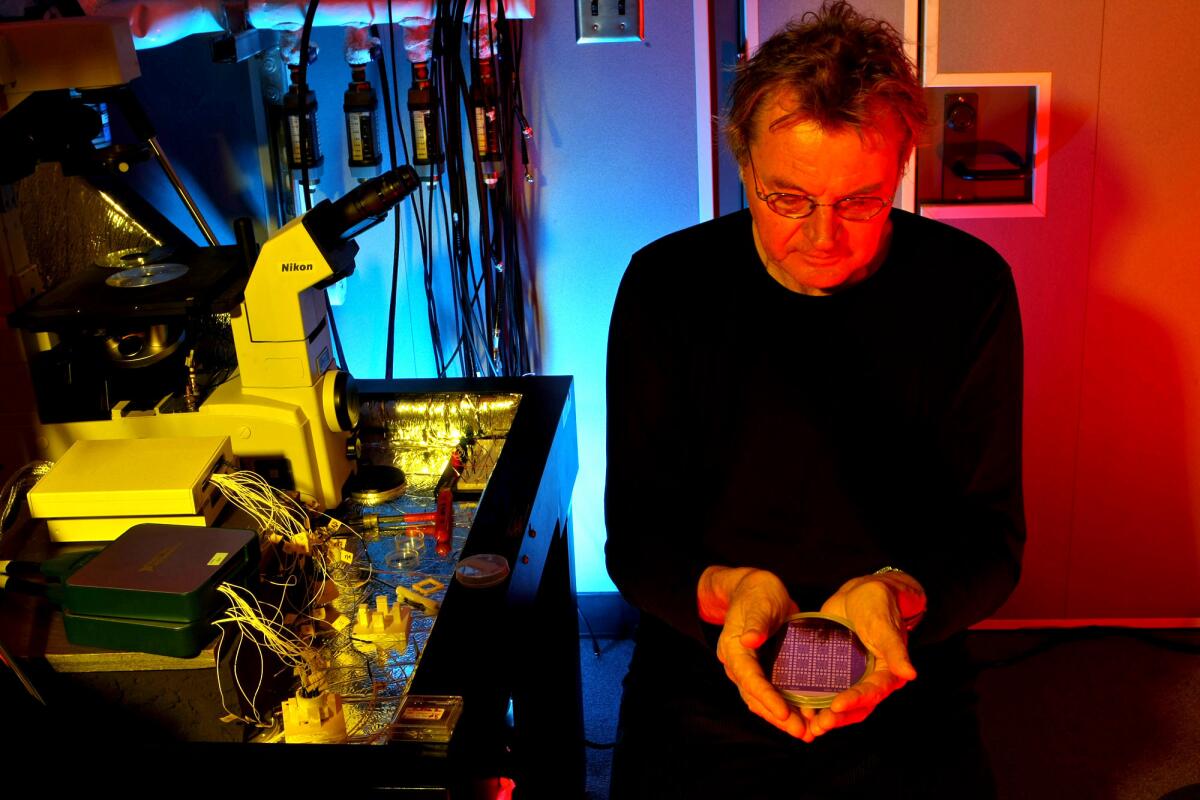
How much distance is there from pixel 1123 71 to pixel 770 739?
5.15 ft

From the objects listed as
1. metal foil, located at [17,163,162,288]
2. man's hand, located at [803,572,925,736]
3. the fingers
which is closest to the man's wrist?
man's hand, located at [803,572,925,736]

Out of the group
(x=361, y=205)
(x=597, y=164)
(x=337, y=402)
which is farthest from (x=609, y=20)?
(x=337, y=402)

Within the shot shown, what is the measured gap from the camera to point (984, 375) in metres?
1.52

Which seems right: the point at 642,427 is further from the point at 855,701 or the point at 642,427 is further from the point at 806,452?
the point at 855,701

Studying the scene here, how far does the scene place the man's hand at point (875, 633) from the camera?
128 centimetres

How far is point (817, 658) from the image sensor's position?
52.6 inches

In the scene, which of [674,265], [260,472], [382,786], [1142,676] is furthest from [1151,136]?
[382,786]

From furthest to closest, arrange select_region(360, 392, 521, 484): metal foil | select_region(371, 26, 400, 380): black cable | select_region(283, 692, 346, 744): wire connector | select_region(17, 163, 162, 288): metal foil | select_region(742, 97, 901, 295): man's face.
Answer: select_region(371, 26, 400, 380): black cable < select_region(360, 392, 521, 484): metal foil < select_region(17, 163, 162, 288): metal foil < select_region(742, 97, 901, 295): man's face < select_region(283, 692, 346, 744): wire connector

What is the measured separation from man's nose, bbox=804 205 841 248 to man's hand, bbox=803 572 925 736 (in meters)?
0.40

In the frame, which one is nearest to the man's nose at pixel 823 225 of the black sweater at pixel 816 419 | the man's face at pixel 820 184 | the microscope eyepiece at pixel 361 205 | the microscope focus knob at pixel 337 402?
the man's face at pixel 820 184

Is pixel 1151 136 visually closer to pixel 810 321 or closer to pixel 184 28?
pixel 810 321

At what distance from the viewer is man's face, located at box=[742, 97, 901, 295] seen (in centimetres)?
135

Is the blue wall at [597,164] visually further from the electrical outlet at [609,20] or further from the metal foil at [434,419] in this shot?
the metal foil at [434,419]

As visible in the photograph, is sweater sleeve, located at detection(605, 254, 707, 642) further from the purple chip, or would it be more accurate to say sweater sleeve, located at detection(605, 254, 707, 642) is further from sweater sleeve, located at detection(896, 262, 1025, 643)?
sweater sleeve, located at detection(896, 262, 1025, 643)
